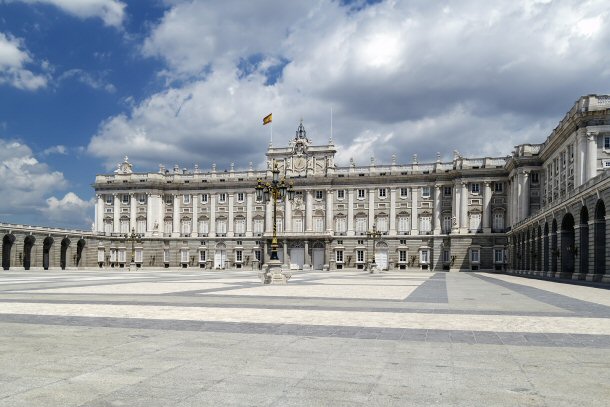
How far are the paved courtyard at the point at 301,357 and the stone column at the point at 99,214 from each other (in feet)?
280

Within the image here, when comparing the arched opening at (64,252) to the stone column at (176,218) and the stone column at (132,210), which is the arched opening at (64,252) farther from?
the stone column at (176,218)

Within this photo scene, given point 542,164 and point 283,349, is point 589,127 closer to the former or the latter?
point 542,164

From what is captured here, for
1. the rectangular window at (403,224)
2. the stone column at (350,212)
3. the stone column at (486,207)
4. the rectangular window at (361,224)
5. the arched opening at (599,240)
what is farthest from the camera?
the stone column at (350,212)

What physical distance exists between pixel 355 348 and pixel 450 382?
2.91 meters

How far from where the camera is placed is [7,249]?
70.4 meters

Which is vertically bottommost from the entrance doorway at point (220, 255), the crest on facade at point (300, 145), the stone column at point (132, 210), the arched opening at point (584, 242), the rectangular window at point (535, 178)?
the entrance doorway at point (220, 255)

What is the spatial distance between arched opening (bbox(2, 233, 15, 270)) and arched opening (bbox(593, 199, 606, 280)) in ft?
215

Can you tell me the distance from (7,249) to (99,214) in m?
28.0

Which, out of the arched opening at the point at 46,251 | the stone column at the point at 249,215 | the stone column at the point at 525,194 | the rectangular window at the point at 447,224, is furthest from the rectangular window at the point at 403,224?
the arched opening at the point at 46,251

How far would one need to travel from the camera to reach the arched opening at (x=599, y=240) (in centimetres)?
3884

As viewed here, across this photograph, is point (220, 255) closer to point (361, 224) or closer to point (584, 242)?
point (361, 224)

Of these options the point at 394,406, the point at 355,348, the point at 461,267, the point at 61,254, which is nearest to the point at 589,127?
the point at 461,267

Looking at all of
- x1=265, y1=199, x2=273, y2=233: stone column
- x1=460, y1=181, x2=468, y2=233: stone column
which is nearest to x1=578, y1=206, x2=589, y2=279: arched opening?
x1=460, y1=181, x2=468, y2=233: stone column

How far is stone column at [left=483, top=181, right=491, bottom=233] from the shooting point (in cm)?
8188
